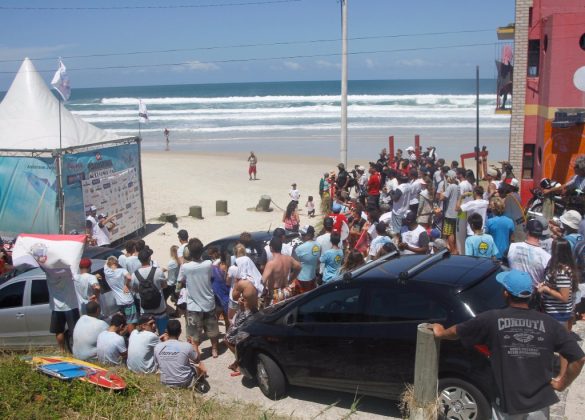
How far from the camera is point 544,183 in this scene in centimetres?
1095

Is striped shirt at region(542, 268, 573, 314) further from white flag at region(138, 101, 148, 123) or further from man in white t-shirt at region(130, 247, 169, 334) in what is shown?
white flag at region(138, 101, 148, 123)

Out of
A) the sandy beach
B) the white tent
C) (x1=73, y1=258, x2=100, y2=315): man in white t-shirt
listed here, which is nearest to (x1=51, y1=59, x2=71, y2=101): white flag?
the white tent

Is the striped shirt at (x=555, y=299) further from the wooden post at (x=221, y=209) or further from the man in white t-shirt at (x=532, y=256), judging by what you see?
the wooden post at (x=221, y=209)

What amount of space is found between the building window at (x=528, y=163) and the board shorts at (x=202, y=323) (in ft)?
37.5

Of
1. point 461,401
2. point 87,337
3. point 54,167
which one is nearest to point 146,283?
point 87,337

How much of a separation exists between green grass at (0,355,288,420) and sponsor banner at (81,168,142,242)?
8447mm

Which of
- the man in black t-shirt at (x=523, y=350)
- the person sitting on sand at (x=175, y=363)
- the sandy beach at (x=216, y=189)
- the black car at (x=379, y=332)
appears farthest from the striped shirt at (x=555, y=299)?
the sandy beach at (x=216, y=189)

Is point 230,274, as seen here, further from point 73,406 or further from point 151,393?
point 73,406

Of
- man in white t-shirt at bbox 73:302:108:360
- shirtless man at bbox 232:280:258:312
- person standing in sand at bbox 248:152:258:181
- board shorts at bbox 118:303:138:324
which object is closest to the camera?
man in white t-shirt at bbox 73:302:108:360

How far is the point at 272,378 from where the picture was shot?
22.1 ft

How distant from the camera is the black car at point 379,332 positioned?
216 inches

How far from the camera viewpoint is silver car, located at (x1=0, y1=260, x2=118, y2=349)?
28.7 ft

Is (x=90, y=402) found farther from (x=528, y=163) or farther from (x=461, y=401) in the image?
(x=528, y=163)

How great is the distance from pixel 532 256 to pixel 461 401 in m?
2.05
